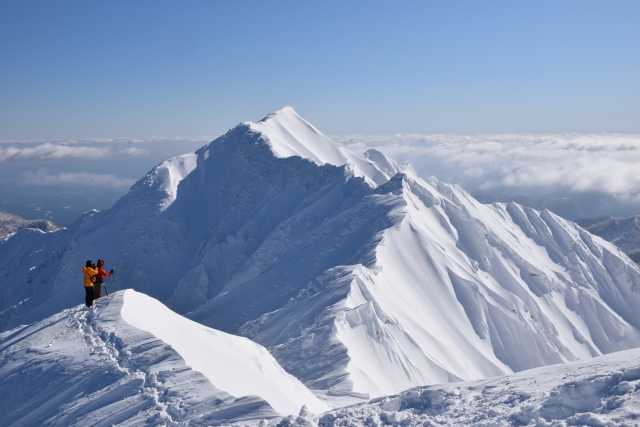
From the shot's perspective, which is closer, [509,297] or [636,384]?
[636,384]

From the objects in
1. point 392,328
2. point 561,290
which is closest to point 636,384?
point 392,328

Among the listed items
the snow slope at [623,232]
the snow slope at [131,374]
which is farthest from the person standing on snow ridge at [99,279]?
the snow slope at [623,232]

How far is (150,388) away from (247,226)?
42355 millimetres

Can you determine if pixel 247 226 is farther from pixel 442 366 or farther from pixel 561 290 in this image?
pixel 561 290

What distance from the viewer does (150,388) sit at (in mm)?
12945

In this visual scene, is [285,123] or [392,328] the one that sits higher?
[285,123]

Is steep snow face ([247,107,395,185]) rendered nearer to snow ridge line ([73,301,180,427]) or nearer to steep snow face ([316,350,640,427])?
snow ridge line ([73,301,180,427])

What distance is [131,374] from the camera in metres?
13.7

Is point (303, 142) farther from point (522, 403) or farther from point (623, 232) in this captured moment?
point (623, 232)

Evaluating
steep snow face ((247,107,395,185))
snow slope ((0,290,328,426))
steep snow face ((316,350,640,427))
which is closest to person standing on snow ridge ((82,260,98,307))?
snow slope ((0,290,328,426))

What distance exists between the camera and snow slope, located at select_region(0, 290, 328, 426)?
12180mm

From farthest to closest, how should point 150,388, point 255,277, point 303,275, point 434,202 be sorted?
1. point 434,202
2. point 255,277
3. point 303,275
4. point 150,388

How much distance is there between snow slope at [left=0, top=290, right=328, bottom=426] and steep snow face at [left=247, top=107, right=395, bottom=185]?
157 ft

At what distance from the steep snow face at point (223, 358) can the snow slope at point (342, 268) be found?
2658 millimetres
